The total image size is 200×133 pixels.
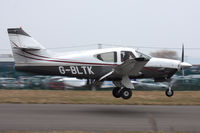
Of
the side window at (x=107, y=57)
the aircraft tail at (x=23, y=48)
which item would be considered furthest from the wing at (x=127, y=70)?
the aircraft tail at (x=23, y=48)

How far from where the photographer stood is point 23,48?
13.4 meters

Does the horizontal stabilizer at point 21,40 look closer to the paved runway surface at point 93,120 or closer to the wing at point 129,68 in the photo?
the paved runway surface at point 93,120

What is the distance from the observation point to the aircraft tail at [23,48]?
44.2 ft

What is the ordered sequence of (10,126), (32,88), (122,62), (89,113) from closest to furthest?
(10,126) → (89,113) → (122,62) → (32,88)

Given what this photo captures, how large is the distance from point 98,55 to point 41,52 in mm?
2568

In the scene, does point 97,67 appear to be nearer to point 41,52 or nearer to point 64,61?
point 64,61

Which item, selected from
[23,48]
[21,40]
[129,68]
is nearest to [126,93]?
[129,68]

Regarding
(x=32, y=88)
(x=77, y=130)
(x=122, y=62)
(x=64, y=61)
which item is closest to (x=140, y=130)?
(x=77, y=130)

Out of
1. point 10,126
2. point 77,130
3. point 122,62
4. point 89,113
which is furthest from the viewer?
point 122,62

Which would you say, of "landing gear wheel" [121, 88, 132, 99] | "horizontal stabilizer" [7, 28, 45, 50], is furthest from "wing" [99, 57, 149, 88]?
"horizontal stabilizer" [7, 28, 45, 50]

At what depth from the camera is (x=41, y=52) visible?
1368 centimetres

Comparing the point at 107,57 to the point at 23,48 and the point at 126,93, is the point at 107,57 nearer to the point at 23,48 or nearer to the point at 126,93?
the point at 126,93

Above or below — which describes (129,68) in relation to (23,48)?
below

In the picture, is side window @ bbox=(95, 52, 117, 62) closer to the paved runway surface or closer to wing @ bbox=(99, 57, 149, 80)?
wing @ bbox=(99, 57, 149, 80)
